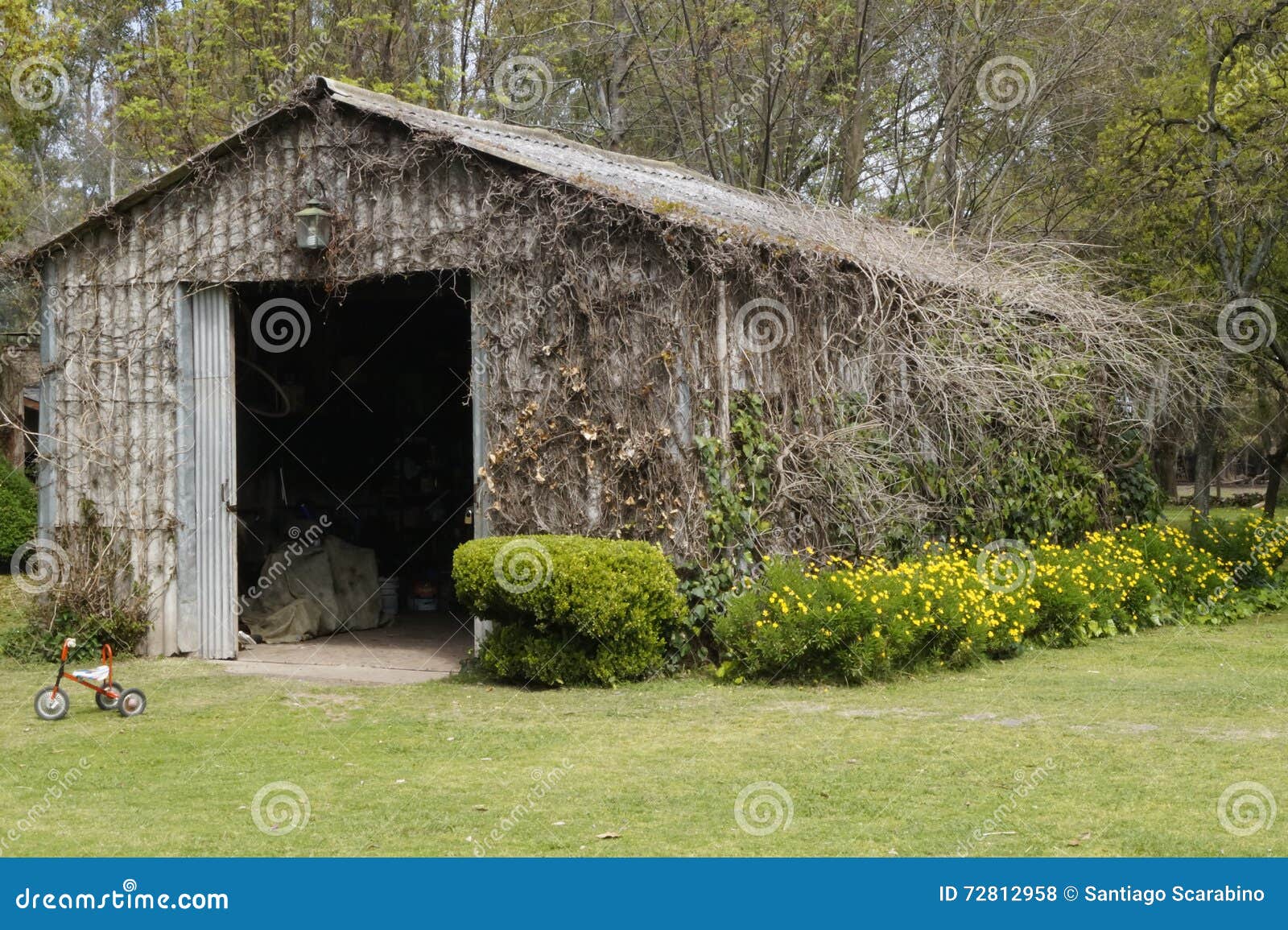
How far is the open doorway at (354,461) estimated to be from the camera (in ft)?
44.4

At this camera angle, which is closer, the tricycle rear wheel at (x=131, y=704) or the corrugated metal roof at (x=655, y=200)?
the tricycle rear wheel at (x=131, y=704)

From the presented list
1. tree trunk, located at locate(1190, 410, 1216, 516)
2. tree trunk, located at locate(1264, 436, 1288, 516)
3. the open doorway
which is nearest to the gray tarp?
the open doorway

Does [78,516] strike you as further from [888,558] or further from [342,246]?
[888,558]

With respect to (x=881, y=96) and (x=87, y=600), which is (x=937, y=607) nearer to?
(x=87, y=600)

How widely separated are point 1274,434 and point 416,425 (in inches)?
780

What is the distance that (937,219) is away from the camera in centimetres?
2222

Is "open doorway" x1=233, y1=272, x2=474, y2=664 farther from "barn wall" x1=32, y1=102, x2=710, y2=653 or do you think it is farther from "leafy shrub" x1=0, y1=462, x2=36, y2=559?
"leafy shrub" x1=0, y1=462, x2=36, y2=559

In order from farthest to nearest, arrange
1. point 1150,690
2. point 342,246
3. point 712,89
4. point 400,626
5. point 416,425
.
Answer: point 712,89 → point 416,425 → point 400,626 → point 342,246 → point 1150,690

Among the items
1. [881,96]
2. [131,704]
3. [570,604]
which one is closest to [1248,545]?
[570,604]

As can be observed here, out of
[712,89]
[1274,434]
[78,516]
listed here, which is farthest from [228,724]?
[1274,434]

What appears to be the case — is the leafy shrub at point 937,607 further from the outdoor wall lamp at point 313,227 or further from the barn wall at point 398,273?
the outdoor wall lamp at point 313,227

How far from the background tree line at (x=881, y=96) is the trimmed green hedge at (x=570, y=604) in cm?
902

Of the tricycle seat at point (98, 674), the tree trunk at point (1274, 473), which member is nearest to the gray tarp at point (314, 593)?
the tricycle seat at point (98, 674)

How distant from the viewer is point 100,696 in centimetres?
927
